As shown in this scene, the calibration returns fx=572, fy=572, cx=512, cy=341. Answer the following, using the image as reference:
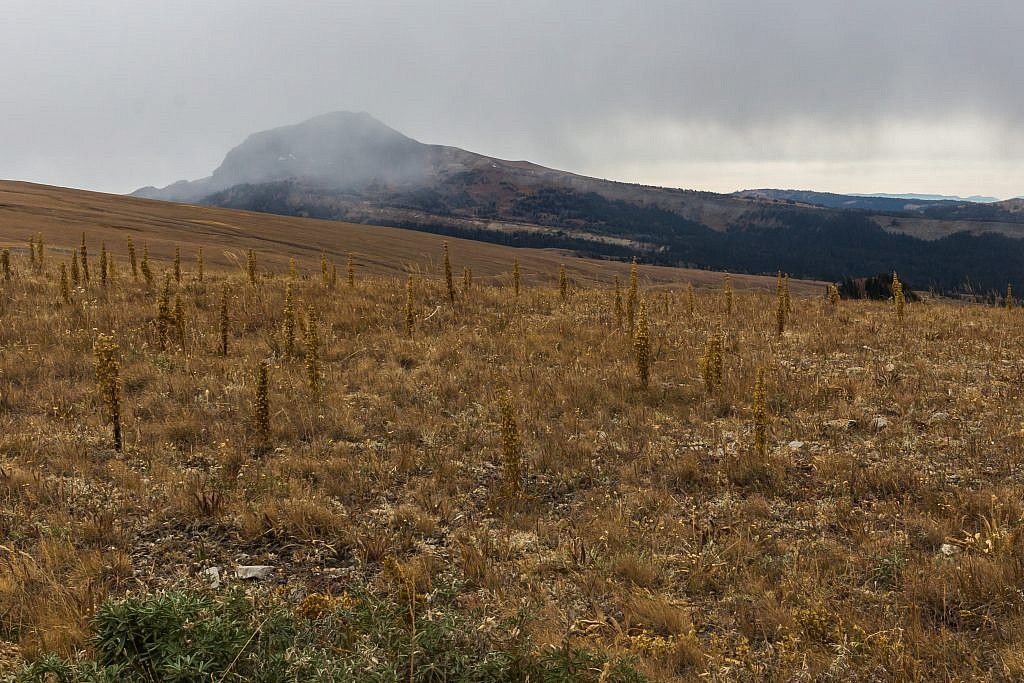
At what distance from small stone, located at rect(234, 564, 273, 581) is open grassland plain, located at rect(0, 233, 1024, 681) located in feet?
0.10

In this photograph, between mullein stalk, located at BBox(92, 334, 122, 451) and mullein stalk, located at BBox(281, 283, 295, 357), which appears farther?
mullein stalk, located at BBox(281, 283, 295, 357)

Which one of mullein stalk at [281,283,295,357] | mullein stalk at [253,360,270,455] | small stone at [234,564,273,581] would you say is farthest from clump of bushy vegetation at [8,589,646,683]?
mullein stalk at [281,283,295,357]

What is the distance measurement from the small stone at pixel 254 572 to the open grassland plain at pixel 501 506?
3cm

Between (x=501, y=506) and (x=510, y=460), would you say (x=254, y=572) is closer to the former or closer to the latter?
(x=501, y=506)

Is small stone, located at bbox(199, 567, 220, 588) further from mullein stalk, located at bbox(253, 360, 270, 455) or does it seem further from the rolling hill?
the rolling hill

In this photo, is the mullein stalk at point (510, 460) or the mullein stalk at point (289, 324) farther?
the mullein stalk at point (289, 324)

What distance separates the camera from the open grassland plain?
133 inches

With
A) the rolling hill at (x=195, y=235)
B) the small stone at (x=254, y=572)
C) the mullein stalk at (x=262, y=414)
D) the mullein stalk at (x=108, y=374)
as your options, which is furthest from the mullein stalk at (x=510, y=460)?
the rolling hill at (x=195, y=235)

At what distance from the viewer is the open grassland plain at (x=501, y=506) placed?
11.1ft

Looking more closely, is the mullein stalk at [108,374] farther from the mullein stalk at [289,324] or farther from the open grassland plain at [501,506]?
the mullein stalk at [289,324]

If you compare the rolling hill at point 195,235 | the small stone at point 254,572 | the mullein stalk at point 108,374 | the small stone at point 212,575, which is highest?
the rolling hill at point 195,235

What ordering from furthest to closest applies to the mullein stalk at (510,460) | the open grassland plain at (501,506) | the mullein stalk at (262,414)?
the mullein stalk at (262,414) < the mullein stalk at (510,460) < the open grassland plain at (501,506)

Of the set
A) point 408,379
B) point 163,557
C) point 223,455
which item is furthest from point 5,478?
point 408,379

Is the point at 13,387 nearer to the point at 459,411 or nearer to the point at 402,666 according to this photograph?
the point at 459,411
